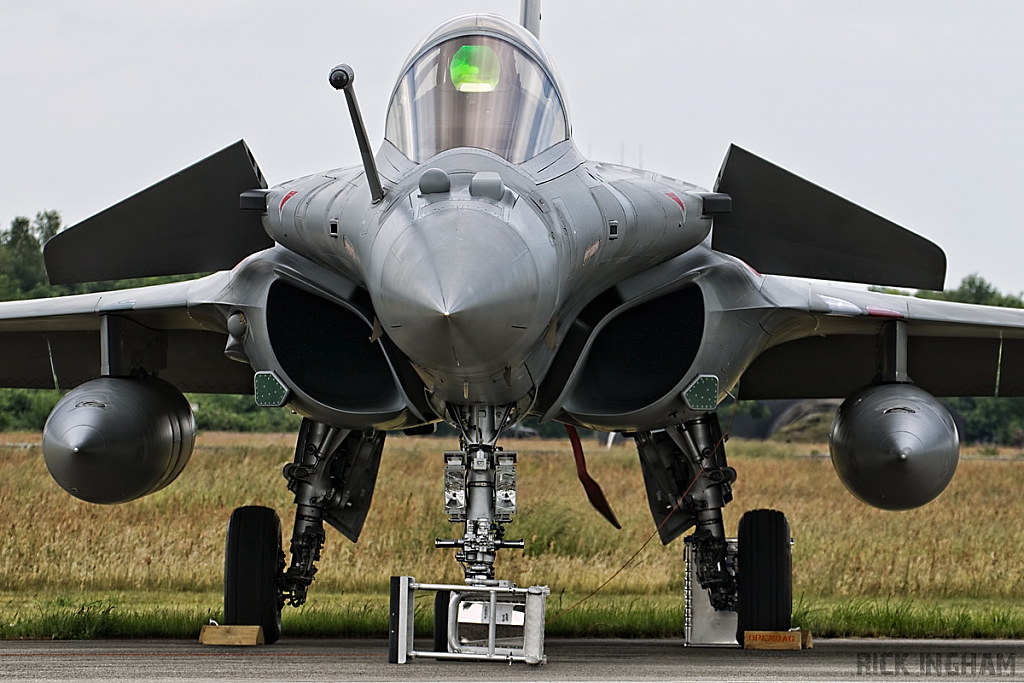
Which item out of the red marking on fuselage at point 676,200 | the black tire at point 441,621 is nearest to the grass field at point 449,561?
the black tire at point 441,621

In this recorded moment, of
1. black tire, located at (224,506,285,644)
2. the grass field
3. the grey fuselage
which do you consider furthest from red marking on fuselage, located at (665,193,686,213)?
the grass field

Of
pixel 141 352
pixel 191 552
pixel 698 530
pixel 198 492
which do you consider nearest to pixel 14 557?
pixel 191 552

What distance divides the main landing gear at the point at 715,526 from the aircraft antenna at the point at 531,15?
3.12 meters

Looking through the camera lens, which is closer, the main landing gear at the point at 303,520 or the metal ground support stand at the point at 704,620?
the main landing gear at the point at 303,520

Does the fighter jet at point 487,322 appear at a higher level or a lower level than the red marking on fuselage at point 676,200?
lower

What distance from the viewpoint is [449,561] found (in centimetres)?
1530

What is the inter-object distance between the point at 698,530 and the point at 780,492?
1335 centimetres

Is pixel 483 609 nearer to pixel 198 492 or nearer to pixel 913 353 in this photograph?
pixel 913 353

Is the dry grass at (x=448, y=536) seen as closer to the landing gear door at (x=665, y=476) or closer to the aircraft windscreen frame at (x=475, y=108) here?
the landing gear door at (x=665, y=476)

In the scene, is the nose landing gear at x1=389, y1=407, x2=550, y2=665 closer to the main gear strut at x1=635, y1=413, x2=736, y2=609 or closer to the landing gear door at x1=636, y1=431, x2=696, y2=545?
the main gear strut at x1=635, y1=413, x2=736, y2=609

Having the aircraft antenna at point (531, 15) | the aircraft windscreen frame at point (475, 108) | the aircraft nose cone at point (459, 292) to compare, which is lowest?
the aircraft nose cone at point (459, 292)

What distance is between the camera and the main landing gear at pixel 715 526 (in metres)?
9.57

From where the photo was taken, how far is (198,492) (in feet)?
62.0

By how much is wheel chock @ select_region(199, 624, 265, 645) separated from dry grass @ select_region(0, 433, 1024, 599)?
496 cm
